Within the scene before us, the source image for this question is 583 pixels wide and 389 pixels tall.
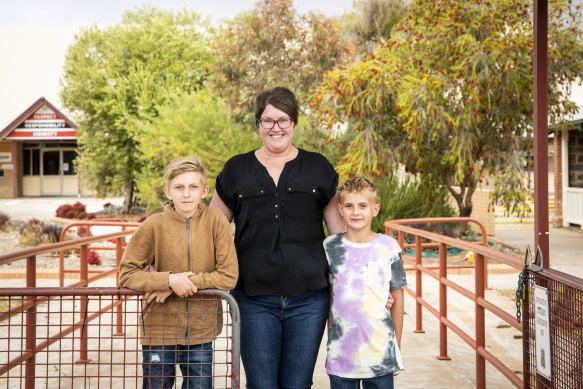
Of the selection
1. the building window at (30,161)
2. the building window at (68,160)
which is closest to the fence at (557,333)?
the building window at (68,160)

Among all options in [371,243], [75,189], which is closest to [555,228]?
[371,243]

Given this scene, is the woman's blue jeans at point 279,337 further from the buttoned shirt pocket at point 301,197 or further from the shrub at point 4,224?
the shrub at point 4,224

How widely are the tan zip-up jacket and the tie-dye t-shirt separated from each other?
0.53 metres

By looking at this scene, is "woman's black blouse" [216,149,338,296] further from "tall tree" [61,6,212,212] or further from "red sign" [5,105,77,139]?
"red sign" [5,105,77,139]

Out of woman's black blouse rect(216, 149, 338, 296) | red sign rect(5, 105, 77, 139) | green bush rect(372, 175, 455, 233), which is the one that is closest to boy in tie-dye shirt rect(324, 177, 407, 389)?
woman's black blouse rect(216, 149, 338, 296)

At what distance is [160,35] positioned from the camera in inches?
923

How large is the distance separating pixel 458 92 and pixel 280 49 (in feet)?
21.7

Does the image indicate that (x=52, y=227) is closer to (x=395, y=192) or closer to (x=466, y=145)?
(x=395, y=192)

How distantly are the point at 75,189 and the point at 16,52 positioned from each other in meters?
18.1

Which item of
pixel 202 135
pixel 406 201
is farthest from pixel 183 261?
pixel 202 135

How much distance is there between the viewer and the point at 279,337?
271 centimetres

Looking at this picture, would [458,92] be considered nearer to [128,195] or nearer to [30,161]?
[128,195]

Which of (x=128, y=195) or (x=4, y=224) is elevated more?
(x=128, y=195)

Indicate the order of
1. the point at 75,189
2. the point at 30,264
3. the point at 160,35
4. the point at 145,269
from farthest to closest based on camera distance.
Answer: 1. the point at 75,189
2. the point at 160,35
3. the point at 30,264
4. the point at 145,269
